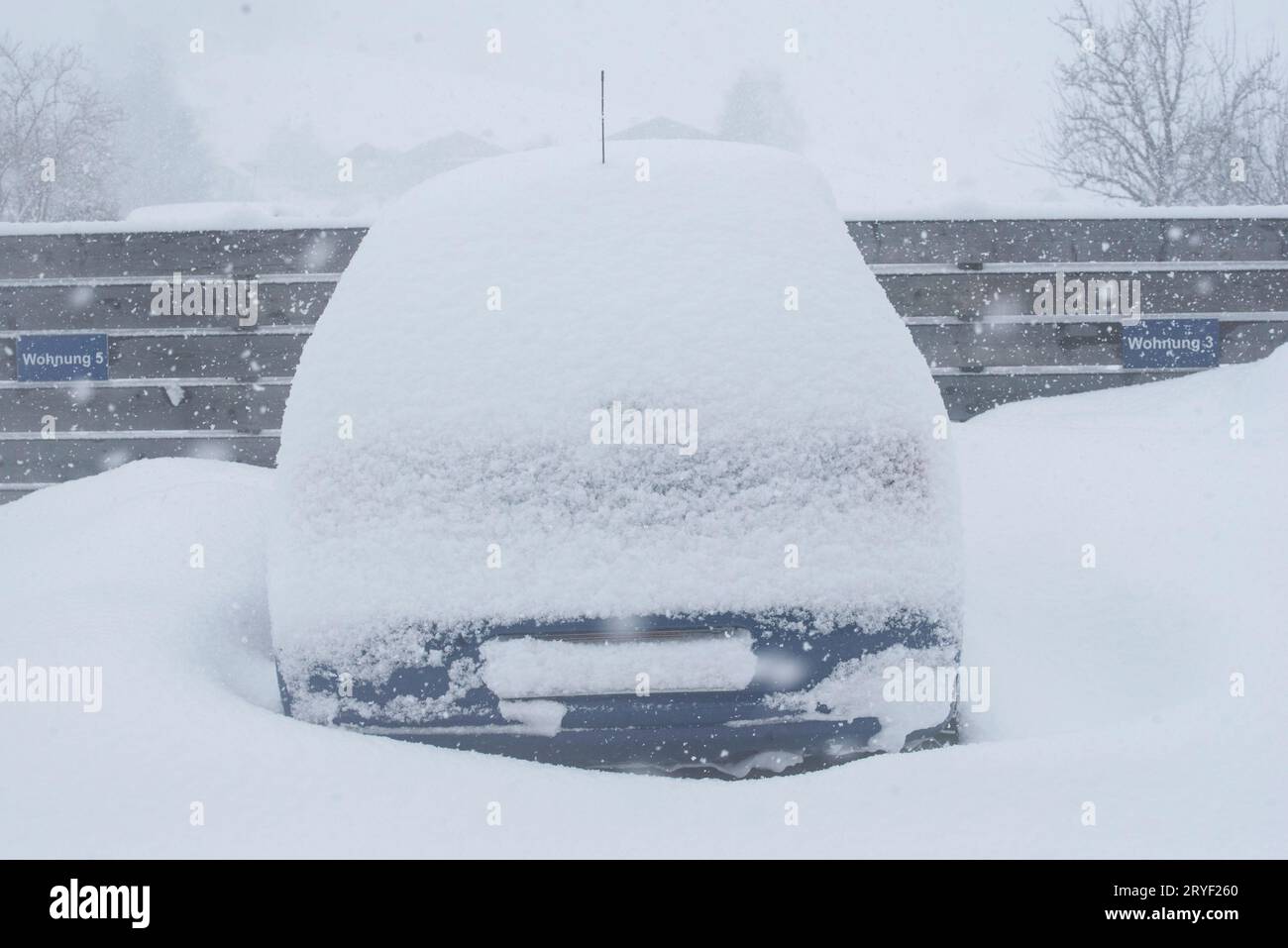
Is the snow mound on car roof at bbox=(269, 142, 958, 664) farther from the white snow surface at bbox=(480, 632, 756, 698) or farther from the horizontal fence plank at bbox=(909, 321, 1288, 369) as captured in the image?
the horizontal fence plank at bbox=(909, 321, 1288, 369)

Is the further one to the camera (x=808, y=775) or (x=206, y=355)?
(x=206, y=355)

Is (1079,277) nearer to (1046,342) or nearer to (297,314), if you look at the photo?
(1046,342)

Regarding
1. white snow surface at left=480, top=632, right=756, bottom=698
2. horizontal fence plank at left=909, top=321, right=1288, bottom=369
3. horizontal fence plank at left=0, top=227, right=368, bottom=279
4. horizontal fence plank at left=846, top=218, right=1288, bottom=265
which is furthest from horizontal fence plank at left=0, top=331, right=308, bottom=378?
white snow surface at left=480, top=632, right=756, bottom=698

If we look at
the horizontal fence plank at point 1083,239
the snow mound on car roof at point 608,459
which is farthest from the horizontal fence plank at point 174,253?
the snow mound on car roof at point 608,459

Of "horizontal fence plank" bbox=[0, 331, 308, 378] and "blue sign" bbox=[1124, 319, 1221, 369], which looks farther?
"horizontal fence plank" bbox=[0, 331, 308, 378]

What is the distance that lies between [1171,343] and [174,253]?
6393 millimetres

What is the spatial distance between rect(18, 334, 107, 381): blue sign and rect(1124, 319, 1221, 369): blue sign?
260 inches

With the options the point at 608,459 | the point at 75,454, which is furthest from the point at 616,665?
the point at 75,454

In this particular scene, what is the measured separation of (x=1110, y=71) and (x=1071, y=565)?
59.4 ft

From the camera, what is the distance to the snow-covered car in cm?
205

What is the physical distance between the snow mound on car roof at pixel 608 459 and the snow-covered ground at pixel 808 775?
1.08 ft

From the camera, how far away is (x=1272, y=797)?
6.46ft

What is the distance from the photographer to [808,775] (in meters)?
2.09

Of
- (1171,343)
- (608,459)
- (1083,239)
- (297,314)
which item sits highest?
(1083,239)
